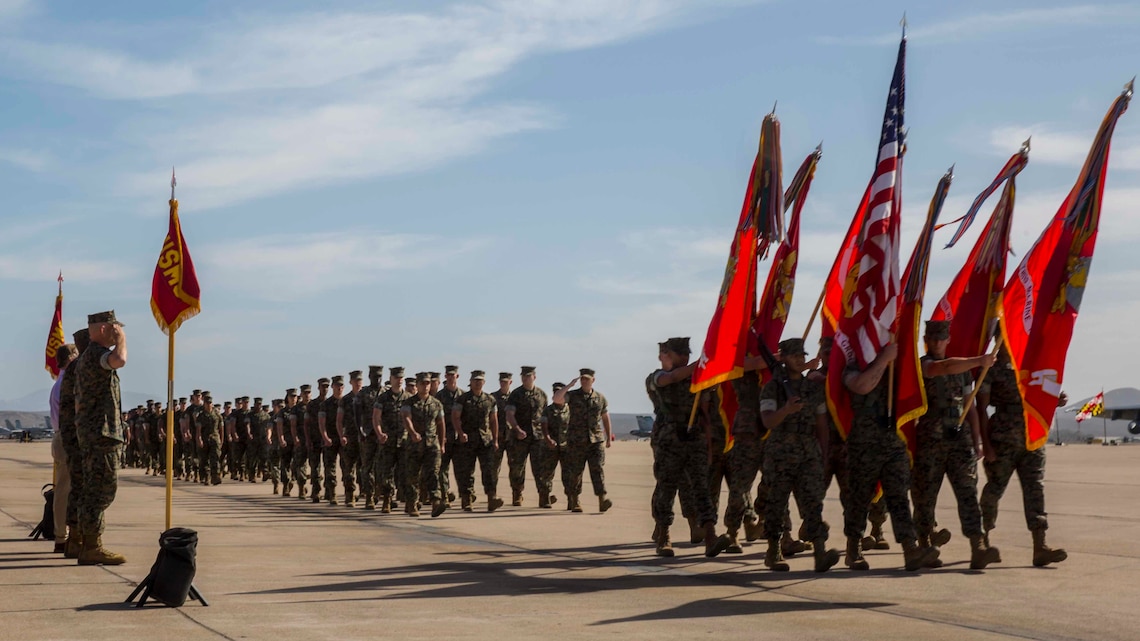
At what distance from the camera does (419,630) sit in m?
7.37

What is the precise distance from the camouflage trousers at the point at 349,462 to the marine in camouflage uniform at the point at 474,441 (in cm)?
222

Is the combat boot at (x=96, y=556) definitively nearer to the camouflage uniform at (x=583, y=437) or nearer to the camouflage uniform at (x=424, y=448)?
the camouflage uniform at (x=424, y=448)

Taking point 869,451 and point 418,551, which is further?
point 418,551

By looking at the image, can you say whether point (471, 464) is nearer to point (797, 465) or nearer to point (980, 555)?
point (797, 465)

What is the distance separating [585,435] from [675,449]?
6.39 metres

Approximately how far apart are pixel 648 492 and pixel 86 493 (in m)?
12.8

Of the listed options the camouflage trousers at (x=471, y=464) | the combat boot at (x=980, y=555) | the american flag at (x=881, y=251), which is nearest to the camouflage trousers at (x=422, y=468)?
the camouflage trousers at (x=471, y=464)

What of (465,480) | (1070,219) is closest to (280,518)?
(465,480)

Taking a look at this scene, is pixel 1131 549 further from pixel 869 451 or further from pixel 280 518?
pixel 280 518

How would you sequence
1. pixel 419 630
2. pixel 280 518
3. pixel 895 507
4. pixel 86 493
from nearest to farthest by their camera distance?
pixel 419 630 < pixel 895 507 < pixel 86 493 < pixel 280 518

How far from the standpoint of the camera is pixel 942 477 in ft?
32.6

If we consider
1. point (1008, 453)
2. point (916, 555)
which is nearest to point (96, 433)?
point (916, 555)

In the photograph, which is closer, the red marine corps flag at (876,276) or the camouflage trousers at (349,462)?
the red marine corps flag at (876,276)

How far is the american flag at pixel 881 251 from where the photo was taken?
1010cm
